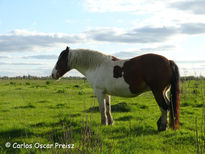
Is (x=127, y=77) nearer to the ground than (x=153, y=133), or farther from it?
farther from it

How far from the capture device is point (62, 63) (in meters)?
7.45

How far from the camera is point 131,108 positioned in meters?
10.1

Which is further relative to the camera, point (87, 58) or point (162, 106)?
point (87, 58)

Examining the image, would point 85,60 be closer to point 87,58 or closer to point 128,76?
point 87,58

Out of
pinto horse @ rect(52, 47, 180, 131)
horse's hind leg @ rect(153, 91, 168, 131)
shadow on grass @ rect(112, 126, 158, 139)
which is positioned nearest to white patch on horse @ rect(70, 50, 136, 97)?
pinto horse @ rect(52, 47, 180, 131)

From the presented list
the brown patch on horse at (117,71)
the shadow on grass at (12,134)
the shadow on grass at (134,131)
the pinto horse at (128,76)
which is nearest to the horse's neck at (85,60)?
the pinto horse at (128,76)

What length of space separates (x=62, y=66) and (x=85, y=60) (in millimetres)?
919

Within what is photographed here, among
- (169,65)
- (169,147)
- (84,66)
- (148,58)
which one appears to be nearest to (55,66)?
(84,66)

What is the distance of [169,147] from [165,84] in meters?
1.62

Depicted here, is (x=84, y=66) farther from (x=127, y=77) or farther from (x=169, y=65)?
(x=169, y=65)

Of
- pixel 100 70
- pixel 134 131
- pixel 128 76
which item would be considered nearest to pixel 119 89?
pixel 128 76

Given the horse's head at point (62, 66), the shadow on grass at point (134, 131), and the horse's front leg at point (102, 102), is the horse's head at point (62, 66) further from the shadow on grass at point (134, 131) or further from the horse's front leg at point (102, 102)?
the shadow on grass at point (134, 131)

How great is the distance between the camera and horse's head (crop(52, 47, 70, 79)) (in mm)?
7376

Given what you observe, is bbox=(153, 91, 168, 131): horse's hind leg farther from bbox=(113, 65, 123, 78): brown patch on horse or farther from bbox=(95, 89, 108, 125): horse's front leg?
bbox=(95, 89, 108, 125): horse's front leg
